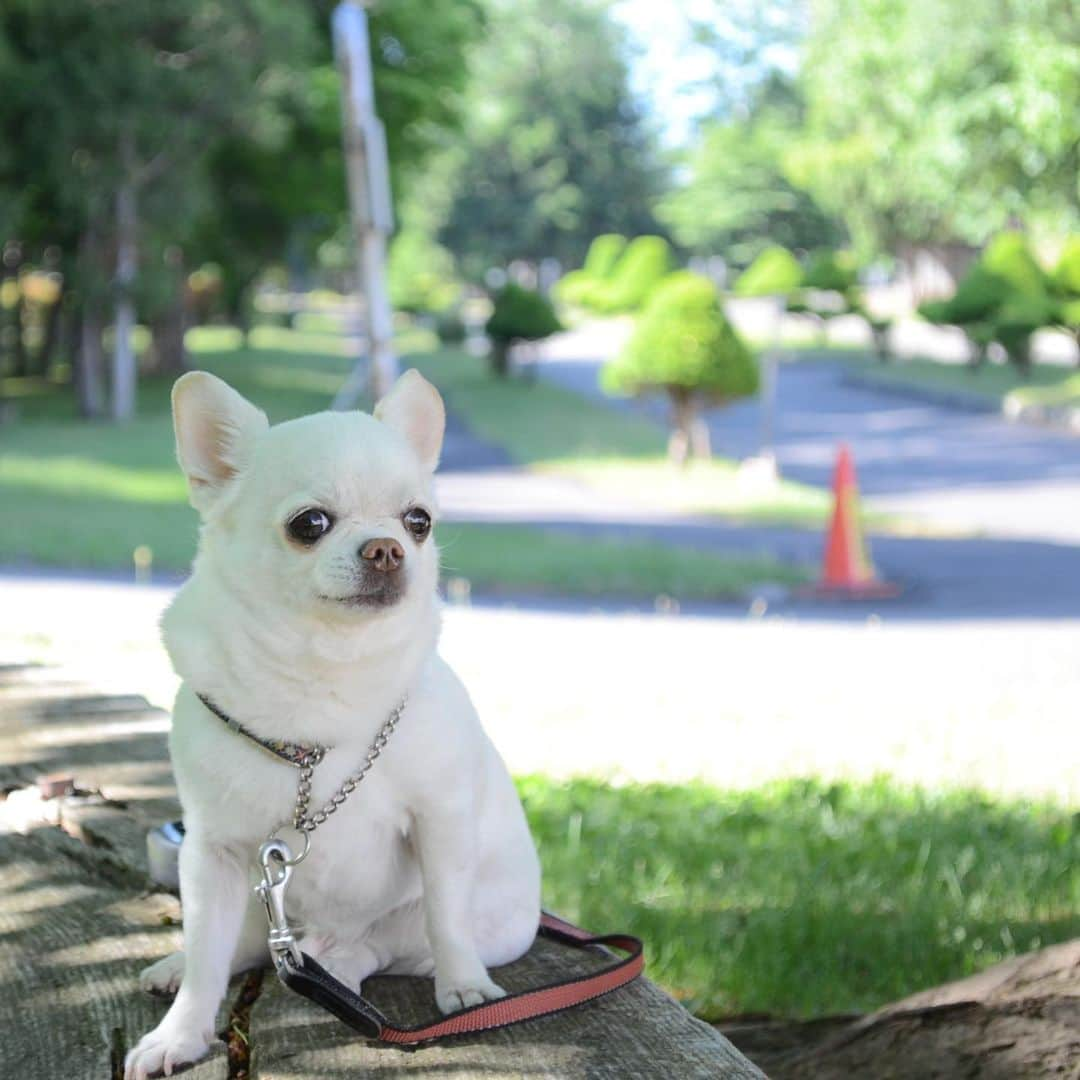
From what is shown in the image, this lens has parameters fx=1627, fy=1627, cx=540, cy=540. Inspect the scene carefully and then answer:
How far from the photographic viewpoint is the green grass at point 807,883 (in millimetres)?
3912

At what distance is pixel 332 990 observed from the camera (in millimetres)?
2281

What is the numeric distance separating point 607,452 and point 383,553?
22240mm

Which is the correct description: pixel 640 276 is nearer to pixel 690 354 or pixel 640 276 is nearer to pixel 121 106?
pixel 121 106

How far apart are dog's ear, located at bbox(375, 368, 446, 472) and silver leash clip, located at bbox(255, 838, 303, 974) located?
0.58 metres

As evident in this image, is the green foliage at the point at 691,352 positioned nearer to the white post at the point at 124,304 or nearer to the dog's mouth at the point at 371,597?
the white post at the point at 124,304

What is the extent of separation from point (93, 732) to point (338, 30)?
10.4 m

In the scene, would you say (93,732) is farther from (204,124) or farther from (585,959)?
(204,124)

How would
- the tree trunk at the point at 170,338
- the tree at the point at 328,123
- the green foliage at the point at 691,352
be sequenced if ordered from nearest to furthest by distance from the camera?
the green foliage at the point at 691,352
the tree at the point at 328,123
the tree trunk at the point at 170,338

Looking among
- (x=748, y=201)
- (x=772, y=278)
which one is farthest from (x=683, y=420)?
(x=748, y=201)

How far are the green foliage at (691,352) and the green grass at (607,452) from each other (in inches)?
46.3

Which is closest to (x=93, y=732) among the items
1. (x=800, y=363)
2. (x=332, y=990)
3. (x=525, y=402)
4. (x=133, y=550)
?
(x=332, y=990)

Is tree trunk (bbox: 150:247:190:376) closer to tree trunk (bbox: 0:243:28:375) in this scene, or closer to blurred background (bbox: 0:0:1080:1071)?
blurred background (bbox: 0:0:1080:1071)

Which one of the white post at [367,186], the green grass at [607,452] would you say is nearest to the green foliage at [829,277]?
the green grass at [607,452]

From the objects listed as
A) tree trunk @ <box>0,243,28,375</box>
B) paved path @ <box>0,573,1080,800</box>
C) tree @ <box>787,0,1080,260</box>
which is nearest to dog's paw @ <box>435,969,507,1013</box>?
paved path @ <box>0,573,1080,800</box>
